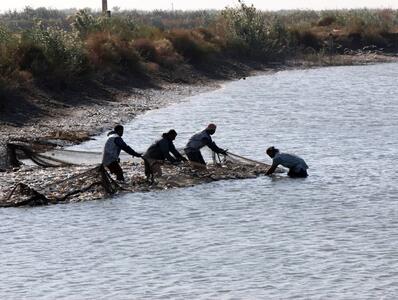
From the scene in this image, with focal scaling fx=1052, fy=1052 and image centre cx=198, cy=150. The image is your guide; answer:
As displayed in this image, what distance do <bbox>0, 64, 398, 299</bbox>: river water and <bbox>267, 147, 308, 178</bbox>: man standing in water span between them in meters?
0.25

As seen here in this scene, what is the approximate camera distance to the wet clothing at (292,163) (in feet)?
89.3

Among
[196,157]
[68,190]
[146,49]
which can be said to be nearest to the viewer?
[68,190]

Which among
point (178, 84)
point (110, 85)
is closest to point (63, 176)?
point (110, 85)

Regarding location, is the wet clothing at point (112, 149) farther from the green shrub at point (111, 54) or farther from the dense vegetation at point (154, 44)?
the green shrub at point (111, 54)

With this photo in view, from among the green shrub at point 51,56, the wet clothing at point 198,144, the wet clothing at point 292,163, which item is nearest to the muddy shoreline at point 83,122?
the wet clothing at point 198,144

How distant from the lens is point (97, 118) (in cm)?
3875

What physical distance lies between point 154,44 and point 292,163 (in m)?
31.5

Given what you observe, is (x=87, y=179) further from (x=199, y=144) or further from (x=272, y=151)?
(x=272, y=151)

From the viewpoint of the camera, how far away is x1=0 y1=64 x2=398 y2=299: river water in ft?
59.2

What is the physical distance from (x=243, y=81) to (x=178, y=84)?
21.8ft

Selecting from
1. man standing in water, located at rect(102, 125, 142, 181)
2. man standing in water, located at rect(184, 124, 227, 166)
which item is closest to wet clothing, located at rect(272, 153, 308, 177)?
man standing in water, located at rect(184, 124, 227, 166)

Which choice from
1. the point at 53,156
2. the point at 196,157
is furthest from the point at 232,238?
the point at 53,156

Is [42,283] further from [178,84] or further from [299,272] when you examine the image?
[178,84]

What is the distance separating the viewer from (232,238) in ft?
71.1
